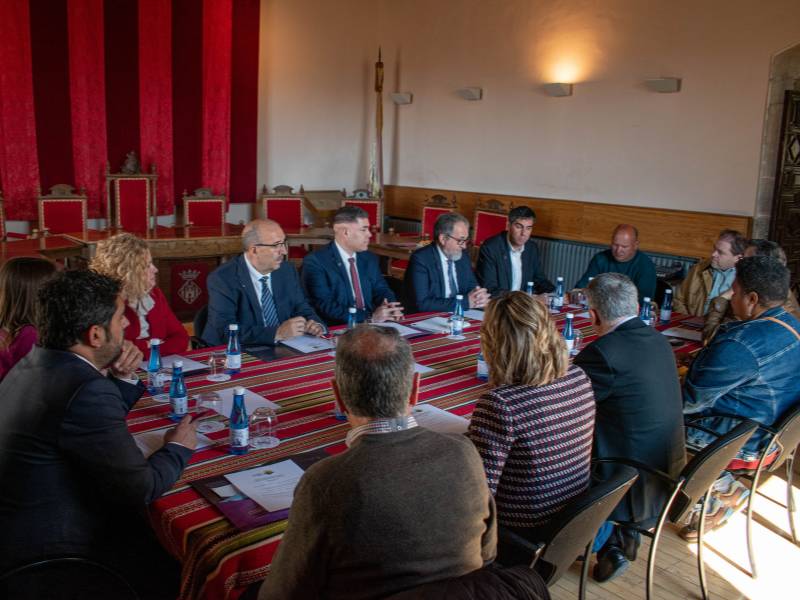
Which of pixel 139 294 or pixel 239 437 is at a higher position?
pixel 139 294

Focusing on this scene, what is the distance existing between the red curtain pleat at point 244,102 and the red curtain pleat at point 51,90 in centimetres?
193

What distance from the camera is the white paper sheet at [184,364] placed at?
9.36 feet

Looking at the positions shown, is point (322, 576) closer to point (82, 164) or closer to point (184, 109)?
point (82, 164)

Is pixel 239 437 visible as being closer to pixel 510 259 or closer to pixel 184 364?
pixel 184 364

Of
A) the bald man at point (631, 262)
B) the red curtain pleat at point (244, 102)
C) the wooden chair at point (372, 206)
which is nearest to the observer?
the bald man at point (631, 262)

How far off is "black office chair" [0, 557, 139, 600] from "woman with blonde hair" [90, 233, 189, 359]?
4.77 feet

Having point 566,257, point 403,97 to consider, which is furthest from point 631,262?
point 403,97

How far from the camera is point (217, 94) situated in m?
8.38

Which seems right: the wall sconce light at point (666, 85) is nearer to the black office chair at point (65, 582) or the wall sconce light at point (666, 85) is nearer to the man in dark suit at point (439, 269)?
the man in dark suit at point (439, 269)

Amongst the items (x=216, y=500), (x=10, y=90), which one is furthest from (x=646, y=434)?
(x=10, y=90)

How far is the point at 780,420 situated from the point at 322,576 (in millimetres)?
2370

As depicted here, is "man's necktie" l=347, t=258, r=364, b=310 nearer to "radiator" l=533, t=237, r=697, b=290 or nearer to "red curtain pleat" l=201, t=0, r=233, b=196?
→ "radiator" l=533, t=237, r=697, b=290

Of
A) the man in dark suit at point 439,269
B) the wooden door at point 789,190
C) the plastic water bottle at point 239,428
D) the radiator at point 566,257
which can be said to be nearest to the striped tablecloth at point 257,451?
the plastic water bottle at point 239,428

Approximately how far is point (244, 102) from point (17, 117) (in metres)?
2.61
